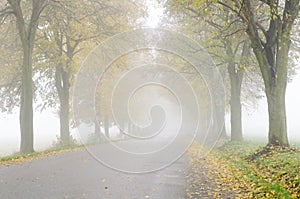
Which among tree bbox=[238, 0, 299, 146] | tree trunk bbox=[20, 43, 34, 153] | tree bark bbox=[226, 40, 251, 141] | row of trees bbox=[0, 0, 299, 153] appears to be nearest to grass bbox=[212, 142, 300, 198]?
tree bbox=[238, 0, 299, 146]

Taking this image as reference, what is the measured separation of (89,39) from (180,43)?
20.8 feet

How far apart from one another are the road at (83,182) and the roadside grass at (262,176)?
1194 mm

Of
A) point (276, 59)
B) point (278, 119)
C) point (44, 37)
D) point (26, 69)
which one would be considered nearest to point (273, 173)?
point (278, 119)

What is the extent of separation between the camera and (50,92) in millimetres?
28297

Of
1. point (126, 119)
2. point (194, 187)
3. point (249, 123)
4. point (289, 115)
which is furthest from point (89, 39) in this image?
point (289, 115)

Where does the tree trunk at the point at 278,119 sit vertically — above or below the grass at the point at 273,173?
above

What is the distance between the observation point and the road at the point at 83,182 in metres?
7.68

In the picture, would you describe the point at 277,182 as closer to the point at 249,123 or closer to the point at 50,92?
the point at 50,92

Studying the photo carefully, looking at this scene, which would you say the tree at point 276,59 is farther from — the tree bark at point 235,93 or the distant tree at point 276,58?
the tree bark at point 235,93

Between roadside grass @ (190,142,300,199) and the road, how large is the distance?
1.19 m

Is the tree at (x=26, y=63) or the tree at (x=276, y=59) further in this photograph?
the tree at (x=26, y=63)

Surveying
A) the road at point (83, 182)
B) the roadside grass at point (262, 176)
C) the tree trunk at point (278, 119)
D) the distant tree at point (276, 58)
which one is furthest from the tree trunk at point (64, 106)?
the tree trunk at point (278, 119)

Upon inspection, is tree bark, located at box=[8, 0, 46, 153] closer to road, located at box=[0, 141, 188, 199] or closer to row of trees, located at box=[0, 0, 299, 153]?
row of trees, located at box=[0, 0, 299, 153]

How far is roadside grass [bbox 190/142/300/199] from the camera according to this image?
737 cm
